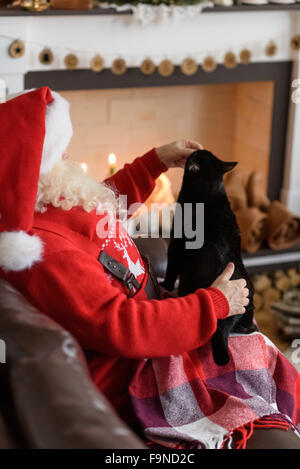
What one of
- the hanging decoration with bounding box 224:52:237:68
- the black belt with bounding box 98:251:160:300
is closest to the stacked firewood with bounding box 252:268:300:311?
the hanging decoration with bounding box 224:52:237:68

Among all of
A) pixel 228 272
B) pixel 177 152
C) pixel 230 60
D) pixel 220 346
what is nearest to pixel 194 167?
pixel 177 152

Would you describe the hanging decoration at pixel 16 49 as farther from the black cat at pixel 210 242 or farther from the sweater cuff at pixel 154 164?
the black cat at pixel 210 242

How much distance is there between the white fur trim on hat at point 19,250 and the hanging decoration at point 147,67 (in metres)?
1.53

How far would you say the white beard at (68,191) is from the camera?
1.19 meters

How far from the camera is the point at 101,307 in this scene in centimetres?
109

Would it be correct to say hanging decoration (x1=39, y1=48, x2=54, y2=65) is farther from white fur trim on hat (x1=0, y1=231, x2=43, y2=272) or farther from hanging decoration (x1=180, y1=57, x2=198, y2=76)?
white fur trim on hat (x1=0, y1=231, x2=43, y2=272)

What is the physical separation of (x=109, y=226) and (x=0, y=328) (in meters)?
0.38

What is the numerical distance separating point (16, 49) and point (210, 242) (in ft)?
4.12

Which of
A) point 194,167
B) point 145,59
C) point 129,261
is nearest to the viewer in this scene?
point 129,261

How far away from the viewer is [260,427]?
1.14m

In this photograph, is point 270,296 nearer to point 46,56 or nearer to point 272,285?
point 272,285

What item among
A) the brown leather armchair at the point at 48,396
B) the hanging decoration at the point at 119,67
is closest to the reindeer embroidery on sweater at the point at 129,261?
the brown leather armchair at the point at 48,396

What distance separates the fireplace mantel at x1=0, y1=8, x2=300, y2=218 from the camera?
7.34 ft
